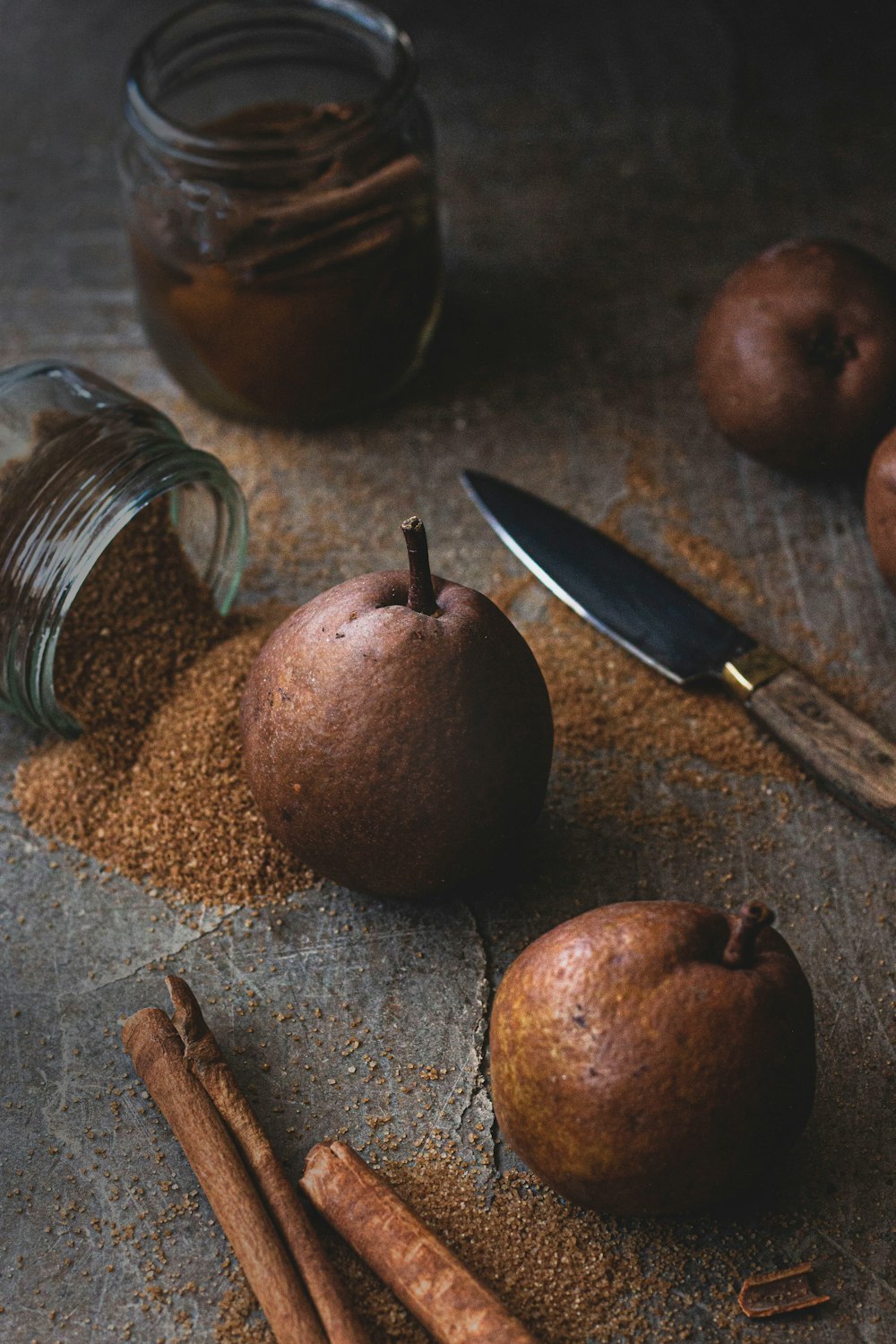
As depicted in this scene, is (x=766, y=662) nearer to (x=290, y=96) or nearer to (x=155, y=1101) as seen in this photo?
(x=155, y=1101)

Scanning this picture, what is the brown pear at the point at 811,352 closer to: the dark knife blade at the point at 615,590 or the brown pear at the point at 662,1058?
the dark knife blade at the point at 615,590

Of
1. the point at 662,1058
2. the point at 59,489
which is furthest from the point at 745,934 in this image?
the point at 59,489

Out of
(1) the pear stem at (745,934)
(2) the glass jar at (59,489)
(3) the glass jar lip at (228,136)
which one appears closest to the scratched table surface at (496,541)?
(2) the glass jar at (59,489)

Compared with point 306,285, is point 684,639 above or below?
below

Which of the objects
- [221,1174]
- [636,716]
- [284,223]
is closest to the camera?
[221,1174]

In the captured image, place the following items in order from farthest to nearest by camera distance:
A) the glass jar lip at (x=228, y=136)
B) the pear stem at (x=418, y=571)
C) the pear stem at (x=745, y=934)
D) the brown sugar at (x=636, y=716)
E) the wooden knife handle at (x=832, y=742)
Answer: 1. the glass jar lip at (x=228, y=136)
2. the brown sugar at (x=636, y=716)
3. the wooden knife handle at (x=832, y=742)
4. the pear stem at (x=418, y=571)
5. the pear stem at (x=745, y=934)

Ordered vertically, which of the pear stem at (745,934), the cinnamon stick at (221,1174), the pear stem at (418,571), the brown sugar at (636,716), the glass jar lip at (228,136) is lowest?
the brown sugar at (636,716)

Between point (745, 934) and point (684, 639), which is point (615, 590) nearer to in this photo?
point (684, 639)

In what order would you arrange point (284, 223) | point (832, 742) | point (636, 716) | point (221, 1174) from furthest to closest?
point (284, 223) < point (636, 716) < point (832, 742) < point (221, 1174)
